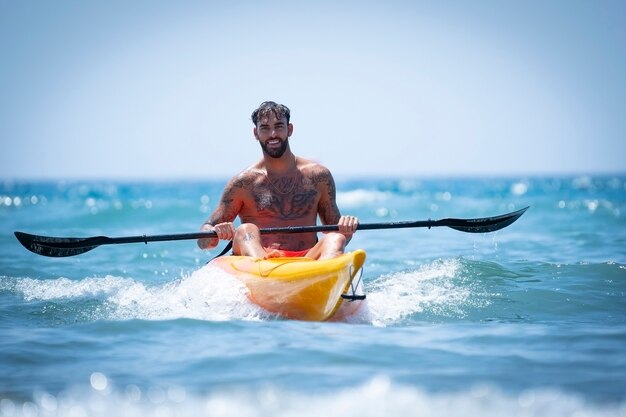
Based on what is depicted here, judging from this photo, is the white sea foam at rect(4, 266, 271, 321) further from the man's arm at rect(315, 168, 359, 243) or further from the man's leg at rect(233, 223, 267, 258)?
the man's arm at rect(315, 168, 359, 243)

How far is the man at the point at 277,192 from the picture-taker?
6.66 metres

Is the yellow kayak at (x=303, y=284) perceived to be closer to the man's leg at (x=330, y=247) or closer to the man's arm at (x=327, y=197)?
the man's leg at (x=330, y=247)

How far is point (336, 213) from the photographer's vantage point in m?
6.80

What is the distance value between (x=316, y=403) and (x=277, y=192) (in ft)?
10.4

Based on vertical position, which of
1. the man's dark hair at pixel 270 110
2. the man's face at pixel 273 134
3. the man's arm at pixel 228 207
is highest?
the man's dark hair at pixel 270 110

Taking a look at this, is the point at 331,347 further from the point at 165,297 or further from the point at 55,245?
the point at 55,245

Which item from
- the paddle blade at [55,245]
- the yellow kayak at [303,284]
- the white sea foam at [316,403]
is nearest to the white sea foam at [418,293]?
the yellow kayak at [303,284]

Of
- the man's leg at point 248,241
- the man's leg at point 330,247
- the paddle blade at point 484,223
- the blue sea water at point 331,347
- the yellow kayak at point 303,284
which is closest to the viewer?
the blue sea water at point 331,347

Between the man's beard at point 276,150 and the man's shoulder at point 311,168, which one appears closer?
the man's beard at point 276,150

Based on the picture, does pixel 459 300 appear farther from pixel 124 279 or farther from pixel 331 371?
pixel 124 279

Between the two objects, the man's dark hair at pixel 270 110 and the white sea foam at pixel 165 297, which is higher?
the man's dark hair at pixel 270 110

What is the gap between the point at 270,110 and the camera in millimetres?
6652

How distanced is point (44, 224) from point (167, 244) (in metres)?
8.42

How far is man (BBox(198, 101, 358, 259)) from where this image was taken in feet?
21.8
